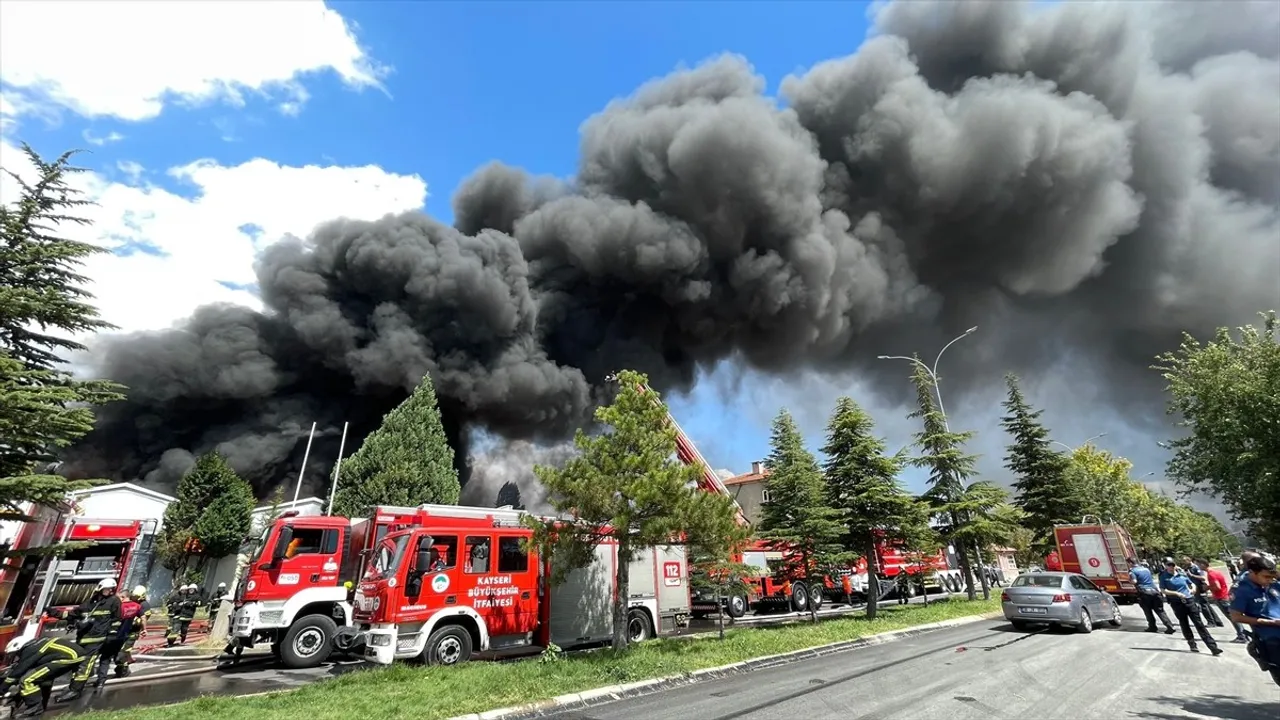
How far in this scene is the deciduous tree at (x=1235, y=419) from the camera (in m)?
14.0

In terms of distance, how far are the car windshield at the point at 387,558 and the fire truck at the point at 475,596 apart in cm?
2

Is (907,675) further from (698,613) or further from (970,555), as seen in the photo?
(970,555)

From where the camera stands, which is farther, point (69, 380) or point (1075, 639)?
point (1075, 639)

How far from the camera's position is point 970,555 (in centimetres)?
2266

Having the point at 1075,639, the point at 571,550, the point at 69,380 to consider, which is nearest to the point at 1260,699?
the point at 1075,639

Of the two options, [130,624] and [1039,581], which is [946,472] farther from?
[130,624]

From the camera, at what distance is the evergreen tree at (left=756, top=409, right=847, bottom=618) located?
43.6 ft

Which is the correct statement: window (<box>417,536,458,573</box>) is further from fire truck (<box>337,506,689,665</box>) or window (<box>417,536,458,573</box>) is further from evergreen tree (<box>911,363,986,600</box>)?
evergreen tree (<box>911,363,986,600</box>)

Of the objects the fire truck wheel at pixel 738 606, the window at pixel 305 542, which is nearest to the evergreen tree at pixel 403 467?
→ the window at pixel 305 542

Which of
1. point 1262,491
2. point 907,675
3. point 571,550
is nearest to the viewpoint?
point 907,675

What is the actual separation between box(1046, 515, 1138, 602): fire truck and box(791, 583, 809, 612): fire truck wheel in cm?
866

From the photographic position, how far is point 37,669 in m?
6.19

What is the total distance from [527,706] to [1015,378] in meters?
33.3

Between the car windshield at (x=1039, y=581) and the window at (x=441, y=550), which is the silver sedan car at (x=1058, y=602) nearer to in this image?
the car windshield at (x=1039, y=581)
